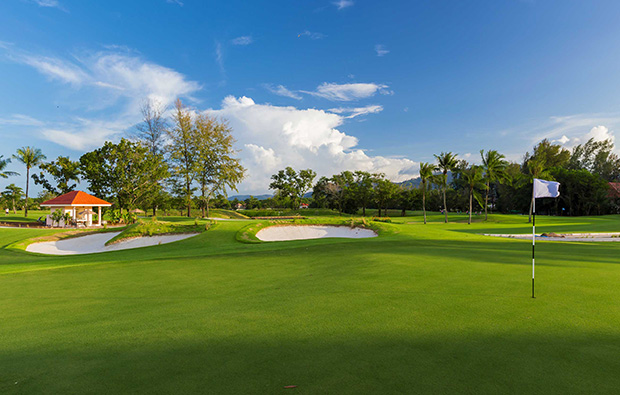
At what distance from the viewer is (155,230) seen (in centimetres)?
2292

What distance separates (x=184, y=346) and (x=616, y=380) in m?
4.63

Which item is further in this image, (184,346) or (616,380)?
(184,346)

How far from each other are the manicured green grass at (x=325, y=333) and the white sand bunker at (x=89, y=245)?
44.9ft

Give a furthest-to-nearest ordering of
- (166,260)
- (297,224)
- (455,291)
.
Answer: (297,224) → (166,260) → (455,291)

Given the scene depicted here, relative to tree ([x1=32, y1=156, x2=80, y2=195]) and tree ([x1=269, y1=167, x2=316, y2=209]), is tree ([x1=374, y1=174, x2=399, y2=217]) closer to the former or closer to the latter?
tree ([x1=269, y1=167, x2=316, y2=209])

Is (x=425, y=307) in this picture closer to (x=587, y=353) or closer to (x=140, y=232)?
(x=587, y=353)

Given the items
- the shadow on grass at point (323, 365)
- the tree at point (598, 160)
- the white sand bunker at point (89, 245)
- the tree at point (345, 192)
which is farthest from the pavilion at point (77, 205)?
the tree at point (598, 160)

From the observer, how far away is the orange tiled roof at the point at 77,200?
36.3 metres

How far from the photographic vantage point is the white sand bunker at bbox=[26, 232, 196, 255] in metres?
21.3

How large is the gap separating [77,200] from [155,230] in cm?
2118

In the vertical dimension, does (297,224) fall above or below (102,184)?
below

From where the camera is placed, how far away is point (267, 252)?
47.9ft

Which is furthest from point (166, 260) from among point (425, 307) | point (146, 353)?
point (425, 307)

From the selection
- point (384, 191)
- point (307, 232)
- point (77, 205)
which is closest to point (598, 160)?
point (384, 191)
